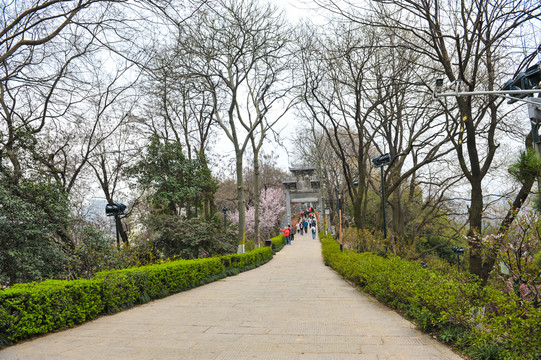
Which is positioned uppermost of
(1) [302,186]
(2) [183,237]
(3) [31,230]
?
(1) [302,186]

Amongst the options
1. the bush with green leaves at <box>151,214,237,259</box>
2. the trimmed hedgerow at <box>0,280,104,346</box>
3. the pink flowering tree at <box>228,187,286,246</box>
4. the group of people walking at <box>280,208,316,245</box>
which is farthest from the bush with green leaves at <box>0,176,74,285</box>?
the pink flowering tree at <box>228,187,286,246</box>

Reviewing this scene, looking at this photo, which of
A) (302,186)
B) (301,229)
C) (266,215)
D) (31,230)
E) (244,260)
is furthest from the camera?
(301,229)

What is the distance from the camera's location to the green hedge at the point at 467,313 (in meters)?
3.38

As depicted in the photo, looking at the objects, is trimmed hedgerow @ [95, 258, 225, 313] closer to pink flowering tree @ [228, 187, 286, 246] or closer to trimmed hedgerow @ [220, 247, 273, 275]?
trimmed hedgerow @ [220, 247, 273, 275]

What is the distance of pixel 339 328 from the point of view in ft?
17.2

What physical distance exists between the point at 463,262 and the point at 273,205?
24.3 m

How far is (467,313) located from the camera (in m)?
4.46

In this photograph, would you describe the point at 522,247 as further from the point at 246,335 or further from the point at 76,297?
the point at 76,297

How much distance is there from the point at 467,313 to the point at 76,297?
18.9ft

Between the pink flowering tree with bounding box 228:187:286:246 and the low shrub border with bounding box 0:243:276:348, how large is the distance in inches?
1279

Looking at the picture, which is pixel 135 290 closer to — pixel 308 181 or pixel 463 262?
pixel 463 262

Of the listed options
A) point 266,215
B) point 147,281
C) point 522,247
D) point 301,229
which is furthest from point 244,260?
point 301,229

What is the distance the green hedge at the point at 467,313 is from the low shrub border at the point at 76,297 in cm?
517

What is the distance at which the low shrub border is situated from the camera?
4938 millimetres
